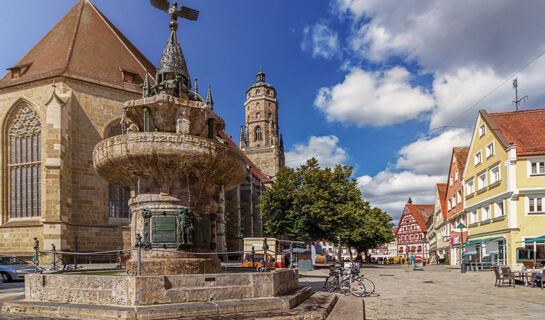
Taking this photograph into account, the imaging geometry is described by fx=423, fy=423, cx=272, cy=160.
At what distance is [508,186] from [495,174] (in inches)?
138

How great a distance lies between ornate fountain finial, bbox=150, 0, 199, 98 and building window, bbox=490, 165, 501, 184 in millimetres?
24186

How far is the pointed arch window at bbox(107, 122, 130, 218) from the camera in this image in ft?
95.7

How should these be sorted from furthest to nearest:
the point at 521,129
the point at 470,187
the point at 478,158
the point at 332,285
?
1. the point at 470,187
2. the point at 478,158
3. the point at 521,129
4. the point at 332,285

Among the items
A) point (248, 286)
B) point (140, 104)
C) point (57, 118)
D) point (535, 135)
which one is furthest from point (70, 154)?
point (535, 135)

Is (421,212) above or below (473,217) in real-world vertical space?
below

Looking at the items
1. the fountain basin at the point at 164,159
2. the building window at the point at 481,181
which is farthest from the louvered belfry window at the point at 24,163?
the building window at the point at 481,181

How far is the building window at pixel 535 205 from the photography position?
25719mm

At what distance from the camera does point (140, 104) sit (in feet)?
36.0

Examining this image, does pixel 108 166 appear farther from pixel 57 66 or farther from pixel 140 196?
pixel 57 66

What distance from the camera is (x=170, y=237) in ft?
31.4

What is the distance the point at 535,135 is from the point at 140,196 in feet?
88.5

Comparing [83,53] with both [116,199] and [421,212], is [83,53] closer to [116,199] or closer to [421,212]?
[116,199]

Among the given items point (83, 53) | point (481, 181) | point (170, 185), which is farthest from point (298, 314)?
point (481, 181)

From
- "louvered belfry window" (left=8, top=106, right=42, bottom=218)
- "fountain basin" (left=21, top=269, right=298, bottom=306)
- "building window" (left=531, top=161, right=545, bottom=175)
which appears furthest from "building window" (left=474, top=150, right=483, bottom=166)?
"louvered belfry window" (left=8, top=106, right=42, bottom=218)
